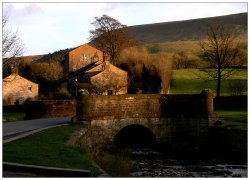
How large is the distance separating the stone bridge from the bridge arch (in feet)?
0.22

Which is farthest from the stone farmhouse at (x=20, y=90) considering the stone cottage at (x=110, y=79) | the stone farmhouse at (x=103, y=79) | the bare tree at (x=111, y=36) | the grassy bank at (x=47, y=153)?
the grassy bank at (x=47, y=153)

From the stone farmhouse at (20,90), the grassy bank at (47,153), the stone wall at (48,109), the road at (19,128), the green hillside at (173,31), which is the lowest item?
the grassy bank at (47,153)

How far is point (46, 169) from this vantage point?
10672 millimetres

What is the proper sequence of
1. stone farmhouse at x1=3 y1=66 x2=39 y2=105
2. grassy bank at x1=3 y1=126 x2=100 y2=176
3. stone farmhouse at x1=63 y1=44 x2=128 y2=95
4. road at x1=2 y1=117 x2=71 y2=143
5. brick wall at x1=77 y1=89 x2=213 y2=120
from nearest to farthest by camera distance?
grassy bank at x1=3 y1=126 x2=100 y2=176 → road at x1=2 y1=117 x2=71 y2=143 → brick wall at x1=77 y1=89 x2=213 y2=120 → stone farmhouse at x1=63 y1=44 x2=128 y2=95 → stone farmhouse at x1=3 y1=66 x2=39 y2=105

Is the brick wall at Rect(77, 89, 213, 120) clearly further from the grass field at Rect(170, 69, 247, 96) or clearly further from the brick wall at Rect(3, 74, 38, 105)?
the brick wall at Rect(3, 74, 38, 105)

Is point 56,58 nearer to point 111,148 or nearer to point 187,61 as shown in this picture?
point 187,61

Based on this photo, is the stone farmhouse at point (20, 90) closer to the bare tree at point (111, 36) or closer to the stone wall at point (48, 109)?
the bare tree at point (111, 36)

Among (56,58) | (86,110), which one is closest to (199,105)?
(86,110)

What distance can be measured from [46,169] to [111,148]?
53.5 feet

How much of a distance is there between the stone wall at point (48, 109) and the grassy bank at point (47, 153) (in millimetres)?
17071

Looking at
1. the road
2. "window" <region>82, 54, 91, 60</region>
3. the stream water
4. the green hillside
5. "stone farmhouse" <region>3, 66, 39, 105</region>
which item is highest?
the green hillside

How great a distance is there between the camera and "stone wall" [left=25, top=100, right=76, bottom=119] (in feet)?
114

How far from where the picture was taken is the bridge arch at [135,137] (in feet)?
96.6

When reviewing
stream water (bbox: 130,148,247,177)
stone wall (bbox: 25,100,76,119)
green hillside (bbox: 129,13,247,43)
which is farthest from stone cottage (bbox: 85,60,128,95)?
green hillside (bbox: 129,13,247,43)
